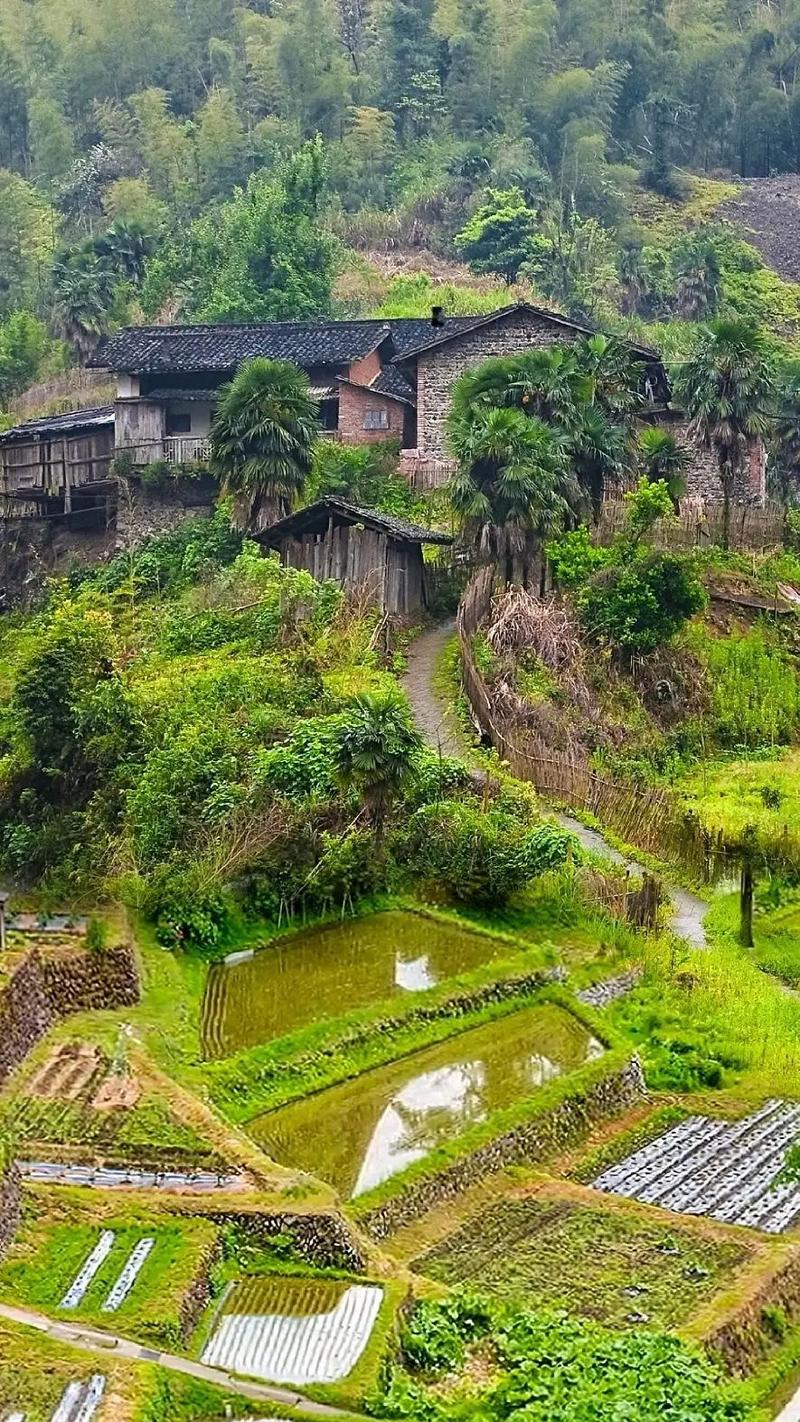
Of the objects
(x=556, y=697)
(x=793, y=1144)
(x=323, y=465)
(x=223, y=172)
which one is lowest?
(x=793, y=1144)

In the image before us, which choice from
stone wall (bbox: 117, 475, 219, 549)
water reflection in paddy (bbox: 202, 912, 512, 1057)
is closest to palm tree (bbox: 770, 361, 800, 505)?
stone wall (bbox: 117, 475, 219, 549)

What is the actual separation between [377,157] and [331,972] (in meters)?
52.2

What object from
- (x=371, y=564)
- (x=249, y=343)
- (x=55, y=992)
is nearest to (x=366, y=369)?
(x=249, y=343)

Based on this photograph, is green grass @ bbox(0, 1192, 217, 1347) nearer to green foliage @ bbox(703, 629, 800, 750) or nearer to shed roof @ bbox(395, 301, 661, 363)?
green foliage @ bbox(703, 629, 800, 750)

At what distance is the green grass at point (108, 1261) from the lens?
16422 mm

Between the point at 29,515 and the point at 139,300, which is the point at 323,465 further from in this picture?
the point at 139,300

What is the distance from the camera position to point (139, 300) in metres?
58.0

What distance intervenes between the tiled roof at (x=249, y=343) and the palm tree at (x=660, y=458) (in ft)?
21.3

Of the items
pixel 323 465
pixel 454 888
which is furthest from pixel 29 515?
pixel 454 888

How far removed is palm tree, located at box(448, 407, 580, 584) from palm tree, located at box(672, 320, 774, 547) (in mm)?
5176

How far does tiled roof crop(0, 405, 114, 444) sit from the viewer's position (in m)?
47.1

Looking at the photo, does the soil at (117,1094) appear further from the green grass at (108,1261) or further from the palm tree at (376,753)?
the palm tree at (376,753)

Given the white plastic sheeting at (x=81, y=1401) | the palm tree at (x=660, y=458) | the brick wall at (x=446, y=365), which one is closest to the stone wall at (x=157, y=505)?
the brick wall at (x=446, y=365)

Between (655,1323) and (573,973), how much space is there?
8688 mm
